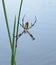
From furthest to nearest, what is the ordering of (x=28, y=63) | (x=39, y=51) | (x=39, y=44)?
(x=39, y=44) < (x=39, y=51) < (x=28, y=63)

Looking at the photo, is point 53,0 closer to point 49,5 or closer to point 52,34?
point 49,5

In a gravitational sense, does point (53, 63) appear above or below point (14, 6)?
above

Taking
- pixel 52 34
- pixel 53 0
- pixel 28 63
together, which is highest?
pixel 28 63

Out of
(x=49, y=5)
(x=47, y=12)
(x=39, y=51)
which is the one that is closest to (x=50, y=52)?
(x=39, y=51)

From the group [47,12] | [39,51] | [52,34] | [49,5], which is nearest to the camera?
[39,51]

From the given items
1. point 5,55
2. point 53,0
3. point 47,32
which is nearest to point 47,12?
point 53,0

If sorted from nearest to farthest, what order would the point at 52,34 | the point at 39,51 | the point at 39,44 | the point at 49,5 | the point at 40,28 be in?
the point at 39,51, the point at 39,44, the point at 52,34, the point at 40,28, the point at 49,5

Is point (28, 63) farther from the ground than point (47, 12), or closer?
farther from the ground

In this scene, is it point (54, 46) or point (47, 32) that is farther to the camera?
point (47, 32)

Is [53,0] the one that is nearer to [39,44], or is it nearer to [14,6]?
[14,6]
